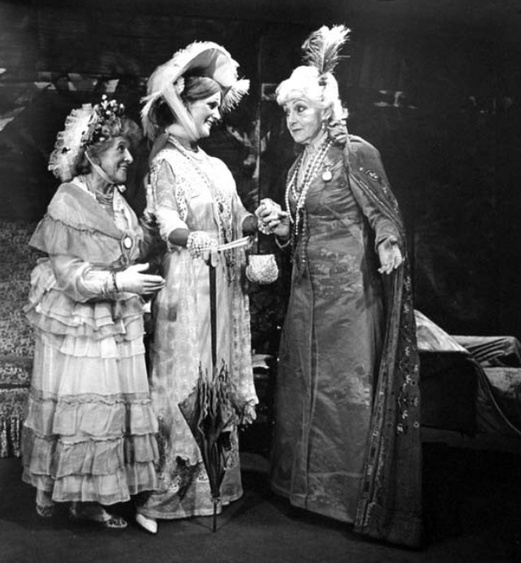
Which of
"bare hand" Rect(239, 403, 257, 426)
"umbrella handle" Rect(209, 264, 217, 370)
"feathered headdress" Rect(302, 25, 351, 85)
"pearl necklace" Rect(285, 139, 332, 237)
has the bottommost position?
"bare hand" Rect(239, 403, 257, 426)

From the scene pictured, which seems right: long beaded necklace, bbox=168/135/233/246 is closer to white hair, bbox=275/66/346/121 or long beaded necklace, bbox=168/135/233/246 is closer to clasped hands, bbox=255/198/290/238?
clasped hands, bbox=255/198/290/238

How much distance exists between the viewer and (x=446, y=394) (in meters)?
3.71

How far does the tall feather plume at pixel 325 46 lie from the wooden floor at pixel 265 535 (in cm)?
162

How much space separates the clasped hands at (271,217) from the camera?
9.71 ft

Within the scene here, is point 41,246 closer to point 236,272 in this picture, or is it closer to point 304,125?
point 236,272

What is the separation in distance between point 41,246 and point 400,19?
1465 mm

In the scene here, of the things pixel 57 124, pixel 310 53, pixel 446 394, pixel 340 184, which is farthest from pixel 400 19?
pixel 446 394

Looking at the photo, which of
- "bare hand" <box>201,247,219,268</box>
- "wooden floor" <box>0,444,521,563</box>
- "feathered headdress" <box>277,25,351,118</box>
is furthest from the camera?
"feathered headdress" <box>277,25,351,118</box>

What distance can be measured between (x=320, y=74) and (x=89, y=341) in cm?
124

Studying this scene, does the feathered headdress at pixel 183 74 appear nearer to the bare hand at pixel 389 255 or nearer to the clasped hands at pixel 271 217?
the clasped hands at pixel 271 217

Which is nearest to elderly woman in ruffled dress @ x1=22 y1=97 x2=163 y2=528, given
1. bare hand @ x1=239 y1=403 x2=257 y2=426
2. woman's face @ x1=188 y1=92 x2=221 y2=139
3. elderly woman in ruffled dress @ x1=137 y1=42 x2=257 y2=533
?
elderly woman in ruffled dress @ x1=137 y1=42 x2=257 y2=533

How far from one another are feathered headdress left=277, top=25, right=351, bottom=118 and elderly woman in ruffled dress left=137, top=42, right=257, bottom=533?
269 millimetres

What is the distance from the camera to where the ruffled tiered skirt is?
279cm

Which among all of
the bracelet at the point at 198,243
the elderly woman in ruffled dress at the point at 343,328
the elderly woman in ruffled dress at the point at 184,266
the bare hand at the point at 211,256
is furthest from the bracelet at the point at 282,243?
the bracelet at the point at 198,243
